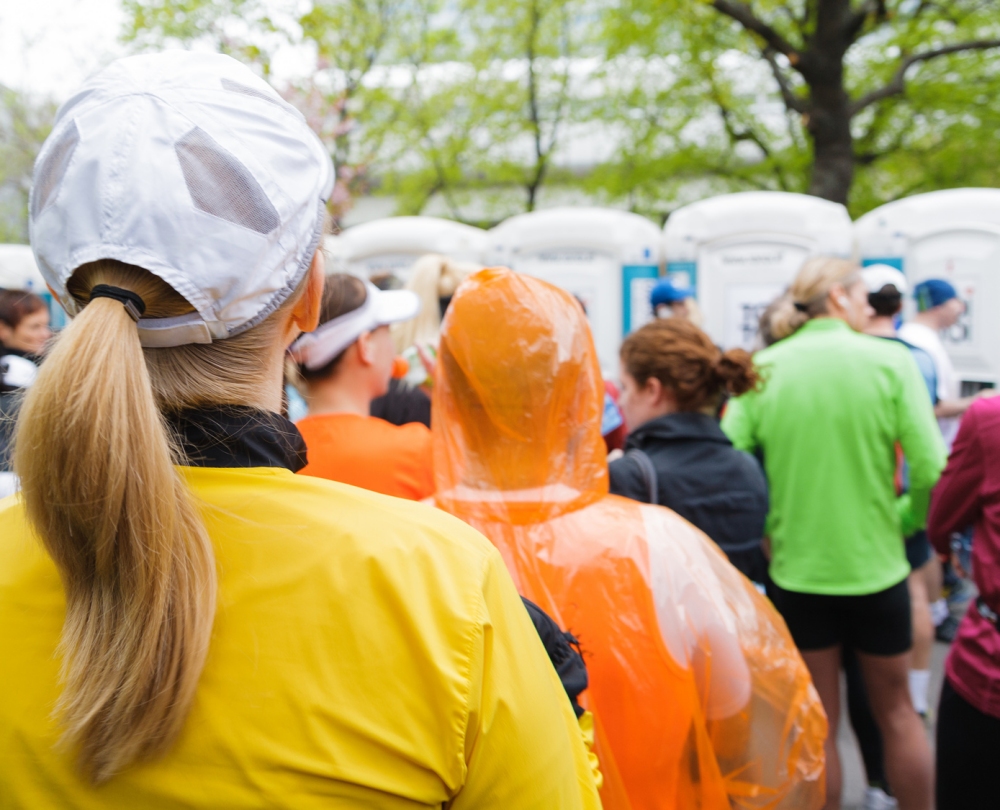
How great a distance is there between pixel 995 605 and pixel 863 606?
0.89 metres

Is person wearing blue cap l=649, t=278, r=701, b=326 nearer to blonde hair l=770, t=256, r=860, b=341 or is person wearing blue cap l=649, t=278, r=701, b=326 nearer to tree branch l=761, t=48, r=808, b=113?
blonde hair l=770, t=256, r=860, b=341

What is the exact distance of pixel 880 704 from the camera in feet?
9.67

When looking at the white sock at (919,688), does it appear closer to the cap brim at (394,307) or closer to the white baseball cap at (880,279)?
the white baseball cap at (880,279)

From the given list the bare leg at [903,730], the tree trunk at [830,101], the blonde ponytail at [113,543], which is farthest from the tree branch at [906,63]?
the blonde ponytail at [113,543]

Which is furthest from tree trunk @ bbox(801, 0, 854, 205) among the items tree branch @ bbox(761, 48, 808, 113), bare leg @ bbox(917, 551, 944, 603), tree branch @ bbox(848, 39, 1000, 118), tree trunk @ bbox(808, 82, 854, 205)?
bare leg @ bbox(917, 551, 944, 603)

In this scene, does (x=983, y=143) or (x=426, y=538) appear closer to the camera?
(x=426, y=538)

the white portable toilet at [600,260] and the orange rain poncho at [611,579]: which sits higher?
the white portable toilet at [600,260]

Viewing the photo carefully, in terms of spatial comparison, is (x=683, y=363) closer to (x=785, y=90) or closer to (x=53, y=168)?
(x=53, y=168)

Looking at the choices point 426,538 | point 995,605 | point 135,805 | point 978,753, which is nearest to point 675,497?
point 995,605

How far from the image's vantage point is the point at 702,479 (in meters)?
2.38

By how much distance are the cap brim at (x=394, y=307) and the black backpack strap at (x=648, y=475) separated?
85 cm

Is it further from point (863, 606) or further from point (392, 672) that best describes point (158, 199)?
point (863, 606)

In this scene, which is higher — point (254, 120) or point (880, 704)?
point (254, 120)

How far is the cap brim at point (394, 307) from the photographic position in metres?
2.56
